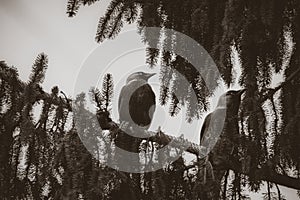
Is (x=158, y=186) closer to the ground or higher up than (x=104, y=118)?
closer to the ground

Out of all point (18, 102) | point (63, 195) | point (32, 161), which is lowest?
point (63, 195)

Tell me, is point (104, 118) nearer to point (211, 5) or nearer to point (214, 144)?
A: point (214, 144)

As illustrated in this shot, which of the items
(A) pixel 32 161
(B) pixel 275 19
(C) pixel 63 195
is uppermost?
(B) pixel 275 19

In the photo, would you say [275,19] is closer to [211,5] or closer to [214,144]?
[211,5]

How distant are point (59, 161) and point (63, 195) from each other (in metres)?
0.11

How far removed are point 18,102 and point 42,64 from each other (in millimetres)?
166

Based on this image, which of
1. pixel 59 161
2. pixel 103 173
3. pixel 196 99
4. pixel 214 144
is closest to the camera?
pixel 103 173

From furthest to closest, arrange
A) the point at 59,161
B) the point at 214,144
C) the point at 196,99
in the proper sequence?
the point at 196,99 < the point at 214,144 < the point at 59,161

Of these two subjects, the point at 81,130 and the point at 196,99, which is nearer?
the point at 81,130

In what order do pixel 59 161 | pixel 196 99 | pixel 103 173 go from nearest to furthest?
1. pixel 103 173
2. pixel 59 161
3. pixel 196 99

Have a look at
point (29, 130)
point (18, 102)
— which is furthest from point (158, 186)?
point (18, 102)

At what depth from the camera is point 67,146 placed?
1.49m

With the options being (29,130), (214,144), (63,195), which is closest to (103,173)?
(63,195)

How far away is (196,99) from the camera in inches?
71.4
